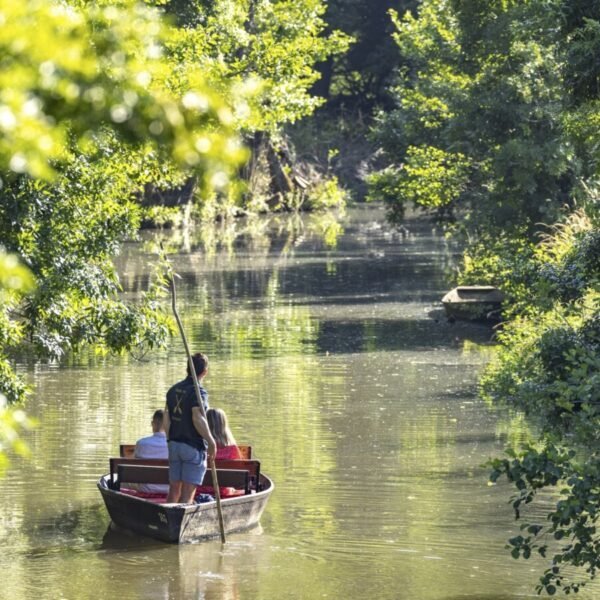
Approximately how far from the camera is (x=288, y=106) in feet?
147

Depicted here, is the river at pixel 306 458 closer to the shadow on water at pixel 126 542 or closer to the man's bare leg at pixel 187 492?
the shadow on water at pixel 126 542

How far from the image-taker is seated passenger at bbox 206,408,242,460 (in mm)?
16656

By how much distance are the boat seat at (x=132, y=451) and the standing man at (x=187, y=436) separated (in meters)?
1.93

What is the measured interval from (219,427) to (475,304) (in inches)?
751

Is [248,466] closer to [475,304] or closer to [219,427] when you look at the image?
[219,427]

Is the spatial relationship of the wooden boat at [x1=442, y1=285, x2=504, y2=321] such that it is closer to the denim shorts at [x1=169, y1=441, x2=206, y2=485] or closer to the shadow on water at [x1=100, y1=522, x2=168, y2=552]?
the shadow on water at [x1=100, y1=522, x2=168, y2=552]

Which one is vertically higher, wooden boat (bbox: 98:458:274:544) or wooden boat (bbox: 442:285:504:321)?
wooden boat (bbox: 442:285:504:321)

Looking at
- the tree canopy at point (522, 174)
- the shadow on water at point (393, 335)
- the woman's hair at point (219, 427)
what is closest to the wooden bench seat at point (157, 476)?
the woman's hair at point (219, 427)

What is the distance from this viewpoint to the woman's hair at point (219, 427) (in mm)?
16625

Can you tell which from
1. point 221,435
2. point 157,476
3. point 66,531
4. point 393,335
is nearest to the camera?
point 157,476

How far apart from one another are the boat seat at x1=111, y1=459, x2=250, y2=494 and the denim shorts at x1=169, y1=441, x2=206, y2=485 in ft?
2.13

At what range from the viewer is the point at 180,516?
15617mm

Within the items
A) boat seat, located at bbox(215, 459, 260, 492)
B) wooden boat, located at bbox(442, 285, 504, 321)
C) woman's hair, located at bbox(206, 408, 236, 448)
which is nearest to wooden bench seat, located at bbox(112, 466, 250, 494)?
boat seat, located at bbox(215, 459, 260, 492)

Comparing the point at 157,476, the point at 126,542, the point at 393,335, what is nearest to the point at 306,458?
the point at 157,476
